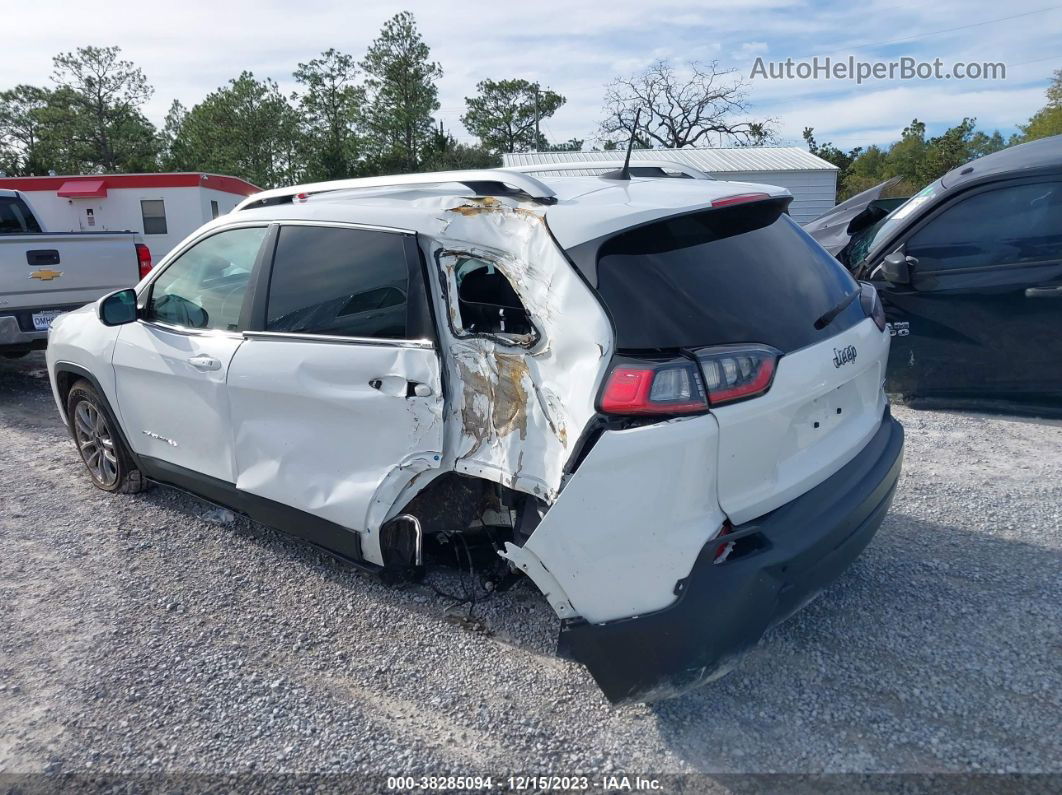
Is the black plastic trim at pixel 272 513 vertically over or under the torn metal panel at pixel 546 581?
under

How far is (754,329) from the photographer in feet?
8.00

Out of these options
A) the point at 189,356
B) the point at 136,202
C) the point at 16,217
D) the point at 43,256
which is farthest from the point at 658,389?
the point at 136,202

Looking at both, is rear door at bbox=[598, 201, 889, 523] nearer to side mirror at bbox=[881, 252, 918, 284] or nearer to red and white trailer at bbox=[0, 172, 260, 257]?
side mirror at bbox=[881, 252, 918, 284]

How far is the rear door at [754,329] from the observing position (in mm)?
2312

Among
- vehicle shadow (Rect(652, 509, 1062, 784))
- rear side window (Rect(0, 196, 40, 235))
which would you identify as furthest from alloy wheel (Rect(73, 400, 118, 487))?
rear side window (Rect(0, 196, 40, 235))

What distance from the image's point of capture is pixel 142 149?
143ft

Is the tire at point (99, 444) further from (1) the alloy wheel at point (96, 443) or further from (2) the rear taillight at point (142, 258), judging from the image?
(2) the rear taillight at point (142, 258)

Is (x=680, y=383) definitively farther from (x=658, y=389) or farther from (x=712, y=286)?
(x=712, y=286)

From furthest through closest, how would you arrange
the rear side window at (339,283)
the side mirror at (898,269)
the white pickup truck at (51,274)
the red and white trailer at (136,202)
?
the red and white trailer at (136,202)
the white pickup truck at (51,274)
the side mirror at (898,269)
the rear side window at (339,283)

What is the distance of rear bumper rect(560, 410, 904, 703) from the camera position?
2.24 metres

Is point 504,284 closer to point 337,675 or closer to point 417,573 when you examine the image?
point 417,573

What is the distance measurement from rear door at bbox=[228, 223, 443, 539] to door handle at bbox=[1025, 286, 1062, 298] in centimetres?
460

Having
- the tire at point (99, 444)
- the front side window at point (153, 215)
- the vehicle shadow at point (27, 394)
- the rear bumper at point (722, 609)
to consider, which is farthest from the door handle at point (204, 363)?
the front side window at point (153, 215)

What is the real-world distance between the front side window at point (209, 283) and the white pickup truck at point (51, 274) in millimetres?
4013
